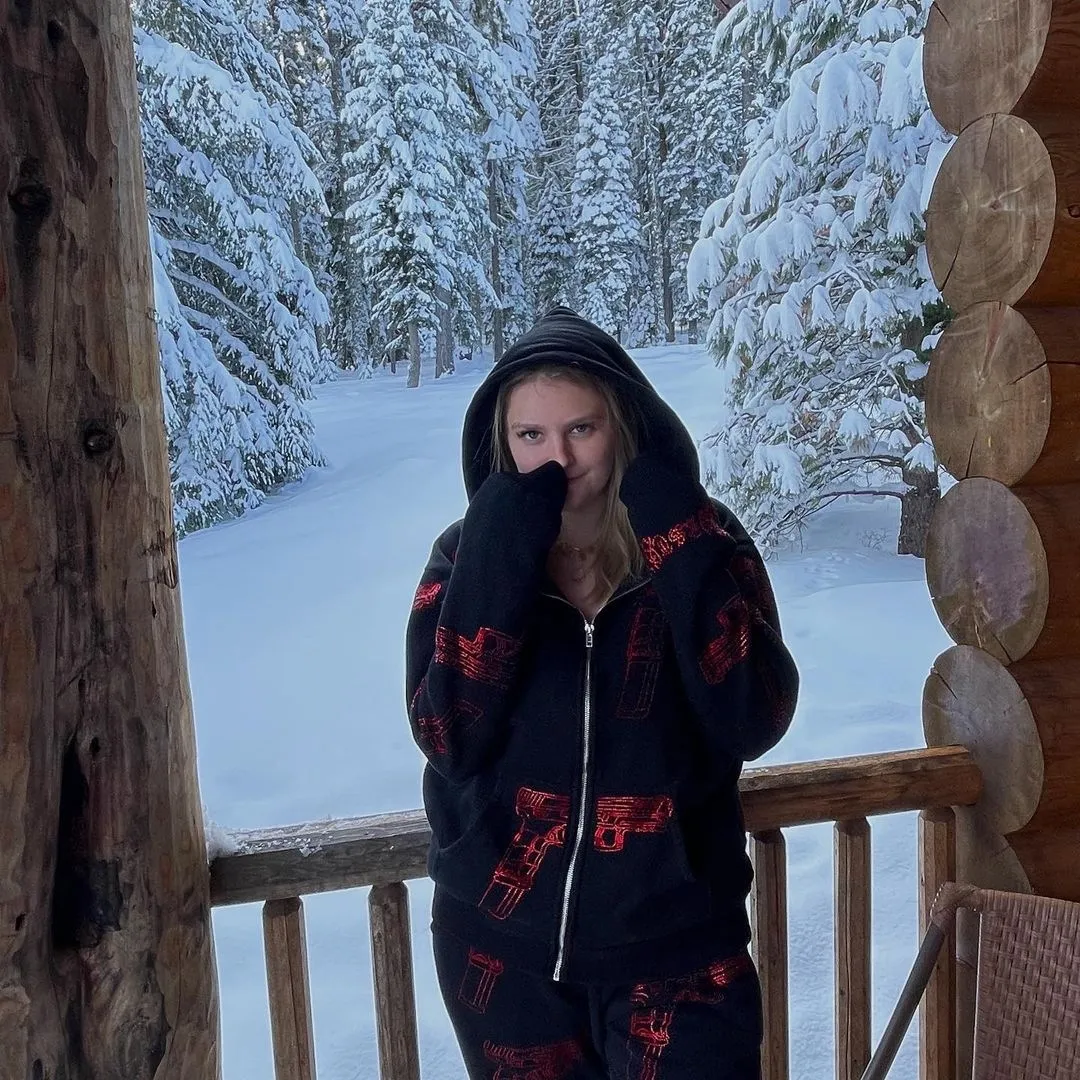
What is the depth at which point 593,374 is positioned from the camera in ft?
3.91

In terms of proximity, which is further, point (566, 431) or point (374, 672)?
point (374, 672)

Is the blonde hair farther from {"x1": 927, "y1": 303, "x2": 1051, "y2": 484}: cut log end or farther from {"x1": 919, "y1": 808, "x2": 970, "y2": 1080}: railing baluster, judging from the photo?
{"x1": 919, "y1": 808, "x2": 970, "y2": 1080}: railing baluster

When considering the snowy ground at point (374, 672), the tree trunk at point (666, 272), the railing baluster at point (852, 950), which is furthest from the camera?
the tree trunk at point (666, 272)

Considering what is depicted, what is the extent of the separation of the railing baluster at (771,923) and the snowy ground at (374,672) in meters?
0.89

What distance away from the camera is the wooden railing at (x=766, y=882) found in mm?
1345

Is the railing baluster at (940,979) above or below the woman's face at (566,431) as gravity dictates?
below

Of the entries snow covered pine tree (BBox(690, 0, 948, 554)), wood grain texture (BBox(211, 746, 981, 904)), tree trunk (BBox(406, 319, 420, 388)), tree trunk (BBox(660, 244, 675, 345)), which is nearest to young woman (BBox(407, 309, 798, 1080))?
wood grain texture (BBox(211, 746, 981, 904))

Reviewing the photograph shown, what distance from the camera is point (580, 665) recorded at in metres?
1.19

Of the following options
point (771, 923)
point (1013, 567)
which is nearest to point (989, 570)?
point (1013, 567)

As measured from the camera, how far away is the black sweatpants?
1117 millimetres

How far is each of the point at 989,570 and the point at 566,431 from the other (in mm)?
742

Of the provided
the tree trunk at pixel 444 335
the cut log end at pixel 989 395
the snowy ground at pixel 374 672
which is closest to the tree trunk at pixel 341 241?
the snowy ground at pixel 374 672

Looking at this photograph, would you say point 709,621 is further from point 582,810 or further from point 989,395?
point 989,395

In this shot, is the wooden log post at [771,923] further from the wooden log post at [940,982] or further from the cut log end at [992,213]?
the cut log end at [992,213]
